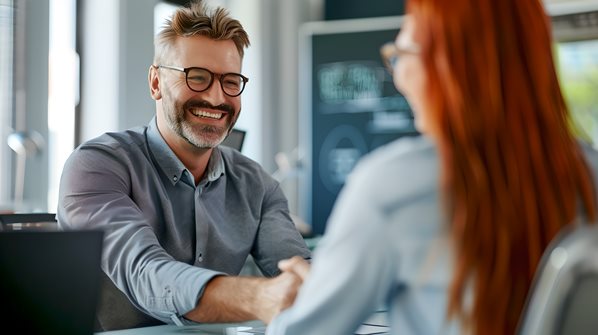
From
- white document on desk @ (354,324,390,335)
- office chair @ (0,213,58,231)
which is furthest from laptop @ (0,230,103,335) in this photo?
office chair @ (0,213,58,231)

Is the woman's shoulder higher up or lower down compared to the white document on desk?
higher up

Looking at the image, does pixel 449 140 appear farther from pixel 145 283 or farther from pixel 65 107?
pixel 65 107

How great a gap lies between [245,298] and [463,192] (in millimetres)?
825

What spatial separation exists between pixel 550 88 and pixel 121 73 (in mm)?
4557

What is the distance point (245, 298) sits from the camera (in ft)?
6.01

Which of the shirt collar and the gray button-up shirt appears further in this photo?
the shirt collar

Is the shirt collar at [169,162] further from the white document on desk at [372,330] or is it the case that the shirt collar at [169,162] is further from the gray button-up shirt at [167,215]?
the white document on desk at [372,330]

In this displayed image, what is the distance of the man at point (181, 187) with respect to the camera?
7.20ft

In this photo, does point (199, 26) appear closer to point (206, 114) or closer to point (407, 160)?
point (206, 114)

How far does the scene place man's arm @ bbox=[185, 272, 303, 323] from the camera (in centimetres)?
175

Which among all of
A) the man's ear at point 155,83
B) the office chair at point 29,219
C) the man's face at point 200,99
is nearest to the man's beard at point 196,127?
the man's face at point 200,99

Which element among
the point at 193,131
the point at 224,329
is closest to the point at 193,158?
the point at 193,131

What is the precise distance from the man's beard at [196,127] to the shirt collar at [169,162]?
0.06 m

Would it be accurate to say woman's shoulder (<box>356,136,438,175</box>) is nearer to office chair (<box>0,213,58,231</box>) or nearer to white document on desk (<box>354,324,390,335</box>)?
white document on desk (<box>354,324,390,335</box>)
